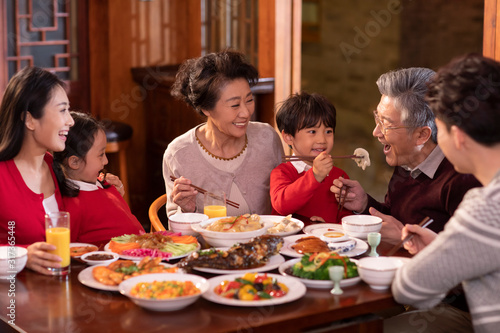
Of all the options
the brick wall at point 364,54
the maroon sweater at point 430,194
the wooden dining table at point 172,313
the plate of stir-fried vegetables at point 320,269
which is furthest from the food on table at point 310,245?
the brick wall at point 364,54

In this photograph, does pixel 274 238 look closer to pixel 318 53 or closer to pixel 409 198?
pixel 409 198

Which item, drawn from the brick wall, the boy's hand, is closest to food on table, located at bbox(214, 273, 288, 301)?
the boy's hand

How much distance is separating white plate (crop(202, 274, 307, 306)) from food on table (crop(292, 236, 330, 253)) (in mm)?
242

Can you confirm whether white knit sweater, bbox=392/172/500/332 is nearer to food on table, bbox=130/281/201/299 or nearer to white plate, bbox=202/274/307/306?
white plate, bbox=202/274/307/306

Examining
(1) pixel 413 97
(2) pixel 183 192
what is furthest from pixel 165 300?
(1) pixel 413 97

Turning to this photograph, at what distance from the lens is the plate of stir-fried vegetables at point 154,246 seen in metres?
1.93

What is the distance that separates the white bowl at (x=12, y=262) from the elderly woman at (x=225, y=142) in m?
0.85

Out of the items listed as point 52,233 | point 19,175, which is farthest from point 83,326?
point 19,175

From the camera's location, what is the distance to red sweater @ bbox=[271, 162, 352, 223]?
7.93ft

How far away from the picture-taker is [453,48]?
11.8ft

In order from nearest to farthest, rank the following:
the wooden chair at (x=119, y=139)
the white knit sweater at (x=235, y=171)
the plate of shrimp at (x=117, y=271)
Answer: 1. the plate of shrimp at (x=117, y=271)
2. the white knit sweater at (x=235, y=171)
3. the wooden chair at (x=119, y=139)

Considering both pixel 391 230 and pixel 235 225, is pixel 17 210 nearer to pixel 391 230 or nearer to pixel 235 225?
pixel 235 225

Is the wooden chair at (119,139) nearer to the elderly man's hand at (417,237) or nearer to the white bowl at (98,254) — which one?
the white bowl at (98,254)

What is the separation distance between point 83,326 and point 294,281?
0.55 m
